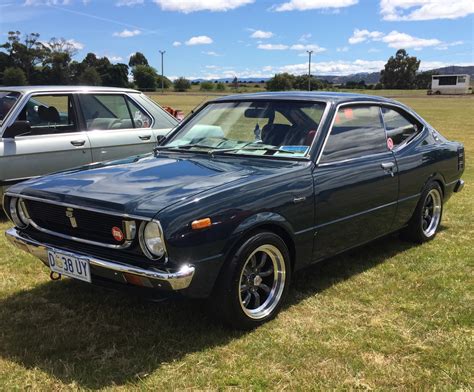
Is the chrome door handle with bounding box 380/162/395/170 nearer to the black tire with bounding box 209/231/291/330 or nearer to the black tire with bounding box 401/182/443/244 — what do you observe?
the black tire with bounding box 401/182/443/244

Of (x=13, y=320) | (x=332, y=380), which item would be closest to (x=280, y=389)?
(x=332, y=380)

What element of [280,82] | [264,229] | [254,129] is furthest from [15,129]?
[280,82]

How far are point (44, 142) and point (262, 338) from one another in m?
4.15

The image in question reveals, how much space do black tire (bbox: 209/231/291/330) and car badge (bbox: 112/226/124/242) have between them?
64 cm

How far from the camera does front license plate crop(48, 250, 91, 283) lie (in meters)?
3.16

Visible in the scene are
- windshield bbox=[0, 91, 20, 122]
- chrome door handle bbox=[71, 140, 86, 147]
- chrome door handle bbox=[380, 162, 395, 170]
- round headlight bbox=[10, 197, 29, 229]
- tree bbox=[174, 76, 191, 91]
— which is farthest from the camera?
tree bbox=[174, 76, 191, 91]

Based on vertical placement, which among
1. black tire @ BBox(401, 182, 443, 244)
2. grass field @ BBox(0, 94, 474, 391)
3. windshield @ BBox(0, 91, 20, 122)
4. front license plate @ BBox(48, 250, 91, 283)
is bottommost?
grass field @ BBox(0, 94, 474, 391)

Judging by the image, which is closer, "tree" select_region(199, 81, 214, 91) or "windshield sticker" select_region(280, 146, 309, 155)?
"windshield sticker" select_region(280, 146, 309, 155)

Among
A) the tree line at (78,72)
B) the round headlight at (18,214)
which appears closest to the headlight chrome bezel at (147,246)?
the round headlight at (18,214)

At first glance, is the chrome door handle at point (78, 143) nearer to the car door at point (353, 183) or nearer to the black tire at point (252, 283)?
the car door at point (353, 183)

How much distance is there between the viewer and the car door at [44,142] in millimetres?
Result: 6004

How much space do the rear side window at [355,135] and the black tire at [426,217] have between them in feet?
2.98

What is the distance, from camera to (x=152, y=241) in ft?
9.72

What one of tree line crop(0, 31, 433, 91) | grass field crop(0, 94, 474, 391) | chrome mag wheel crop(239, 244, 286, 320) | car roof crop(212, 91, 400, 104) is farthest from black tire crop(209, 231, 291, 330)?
tree line crop(0, 31, 433, 91)
